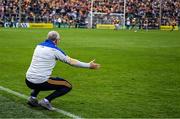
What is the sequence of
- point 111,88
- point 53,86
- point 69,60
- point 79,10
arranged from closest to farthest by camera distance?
point 69,60
point 53,86
point 111,88
point 79,10

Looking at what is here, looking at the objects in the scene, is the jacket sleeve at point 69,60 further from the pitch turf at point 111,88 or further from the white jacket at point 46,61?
the pitch turf at point 111,88

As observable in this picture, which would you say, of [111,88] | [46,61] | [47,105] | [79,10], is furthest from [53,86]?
[79,10]

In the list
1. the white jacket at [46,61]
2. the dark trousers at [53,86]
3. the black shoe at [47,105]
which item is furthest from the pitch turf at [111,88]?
the white jacket at [46,61]

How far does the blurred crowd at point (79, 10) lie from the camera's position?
197 ft

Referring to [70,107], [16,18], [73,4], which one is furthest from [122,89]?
[73,4]

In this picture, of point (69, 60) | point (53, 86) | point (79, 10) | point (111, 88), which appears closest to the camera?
point (69, 60)

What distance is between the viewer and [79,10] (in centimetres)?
6488

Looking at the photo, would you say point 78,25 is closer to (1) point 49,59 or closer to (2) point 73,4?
(2) point 73,4

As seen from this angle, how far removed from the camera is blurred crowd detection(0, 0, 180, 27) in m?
59.9

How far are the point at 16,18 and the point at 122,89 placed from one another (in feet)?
155

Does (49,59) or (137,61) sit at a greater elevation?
(49,59)

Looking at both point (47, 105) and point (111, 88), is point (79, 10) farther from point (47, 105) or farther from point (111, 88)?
point (47, 105)

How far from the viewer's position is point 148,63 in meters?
19.9

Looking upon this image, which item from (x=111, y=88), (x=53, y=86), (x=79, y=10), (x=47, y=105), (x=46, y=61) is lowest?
(x=111, y=88)
